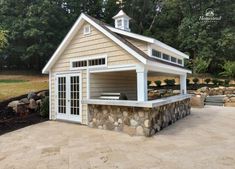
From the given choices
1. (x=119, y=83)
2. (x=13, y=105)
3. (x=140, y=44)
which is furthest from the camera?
(x=13, y=105)

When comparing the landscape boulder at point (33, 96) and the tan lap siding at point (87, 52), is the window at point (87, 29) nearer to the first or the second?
the tan lap siding at point (87, 52)

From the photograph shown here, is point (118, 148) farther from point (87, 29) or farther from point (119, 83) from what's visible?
point (119, 83)

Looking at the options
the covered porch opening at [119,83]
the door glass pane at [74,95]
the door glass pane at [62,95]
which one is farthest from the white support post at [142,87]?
the door glass pane at [62,95]

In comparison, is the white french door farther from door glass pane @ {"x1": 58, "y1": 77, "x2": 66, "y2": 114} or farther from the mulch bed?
the mulch bed

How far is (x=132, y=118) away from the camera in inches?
304

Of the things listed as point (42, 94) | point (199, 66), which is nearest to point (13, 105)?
point (42, 94)

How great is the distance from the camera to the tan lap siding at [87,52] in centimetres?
845

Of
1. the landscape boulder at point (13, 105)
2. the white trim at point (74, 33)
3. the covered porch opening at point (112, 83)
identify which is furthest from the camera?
the landscape boulder at point (13, 105)

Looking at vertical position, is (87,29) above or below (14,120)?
above

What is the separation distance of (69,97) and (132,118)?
144 inches

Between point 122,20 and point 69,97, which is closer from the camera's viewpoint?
point 69,97

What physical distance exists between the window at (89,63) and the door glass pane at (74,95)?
553mm

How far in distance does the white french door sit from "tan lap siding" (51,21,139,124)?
0.32m

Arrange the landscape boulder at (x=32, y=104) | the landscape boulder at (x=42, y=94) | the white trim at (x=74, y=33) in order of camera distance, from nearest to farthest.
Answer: the white trim at (x=74, y=33) < the landscape boulder at (x=32, y=104) < the landscape boulder at (x=42, y=94)
